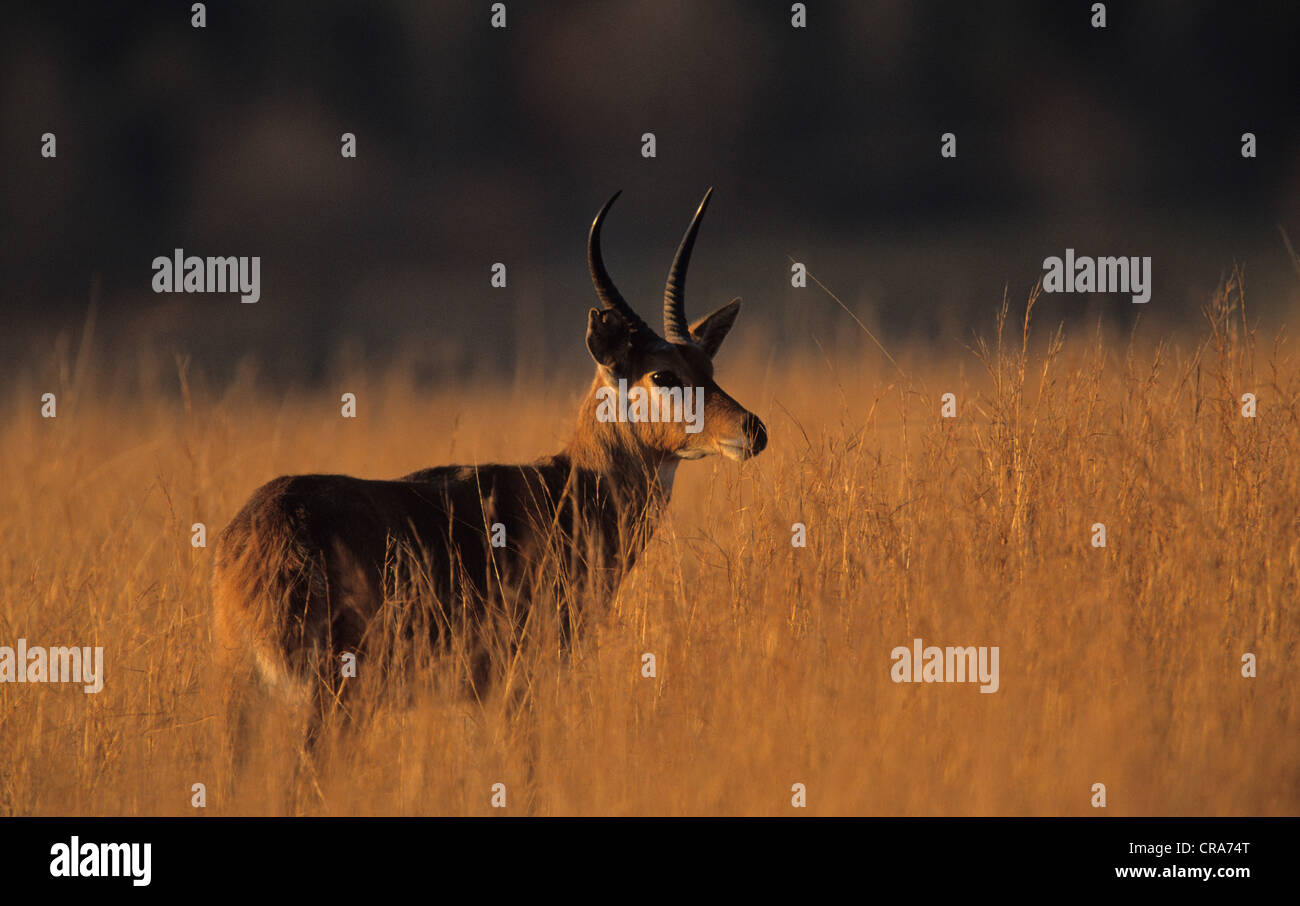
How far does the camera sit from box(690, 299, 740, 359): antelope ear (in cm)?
809

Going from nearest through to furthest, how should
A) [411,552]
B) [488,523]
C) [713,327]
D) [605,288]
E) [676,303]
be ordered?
[411,552], [488,523], [605,288], [676,303], [713,327]

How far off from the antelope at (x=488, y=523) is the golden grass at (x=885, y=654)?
28 cm

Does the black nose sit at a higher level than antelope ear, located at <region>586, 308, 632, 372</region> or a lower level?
lower

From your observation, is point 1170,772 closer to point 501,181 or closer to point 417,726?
point 417,726

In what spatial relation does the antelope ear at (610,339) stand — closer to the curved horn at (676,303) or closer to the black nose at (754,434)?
the curved horn at (676,303)

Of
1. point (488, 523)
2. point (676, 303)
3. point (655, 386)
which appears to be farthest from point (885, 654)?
point (676, 303)

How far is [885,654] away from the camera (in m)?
5.88

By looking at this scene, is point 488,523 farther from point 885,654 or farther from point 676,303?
point 885,654

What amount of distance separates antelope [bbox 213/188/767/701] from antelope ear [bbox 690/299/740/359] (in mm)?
11

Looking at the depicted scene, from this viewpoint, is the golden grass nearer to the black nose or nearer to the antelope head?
the black nose

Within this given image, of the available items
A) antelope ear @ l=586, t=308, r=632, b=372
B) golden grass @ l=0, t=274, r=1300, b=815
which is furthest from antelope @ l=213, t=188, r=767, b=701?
golden grass @ l=0, t=274, r=1300, b=815

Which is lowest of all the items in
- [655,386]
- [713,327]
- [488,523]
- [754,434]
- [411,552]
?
[411,552]

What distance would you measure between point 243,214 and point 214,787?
97.1 feet

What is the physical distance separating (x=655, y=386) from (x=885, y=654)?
2144mm
